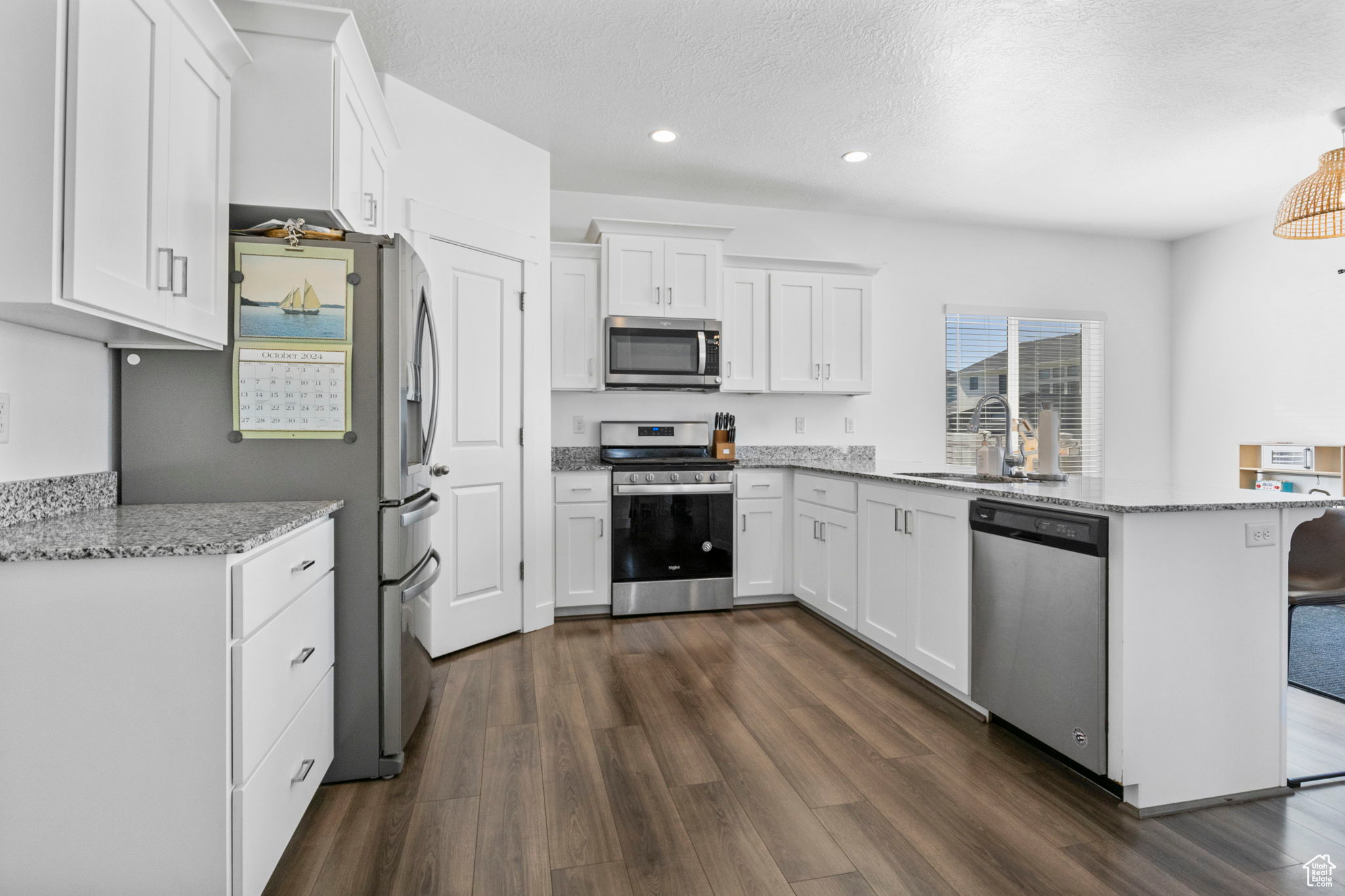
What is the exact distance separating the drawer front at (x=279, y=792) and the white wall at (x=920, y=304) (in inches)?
102

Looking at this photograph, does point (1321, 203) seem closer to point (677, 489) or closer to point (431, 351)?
point (677, 489)

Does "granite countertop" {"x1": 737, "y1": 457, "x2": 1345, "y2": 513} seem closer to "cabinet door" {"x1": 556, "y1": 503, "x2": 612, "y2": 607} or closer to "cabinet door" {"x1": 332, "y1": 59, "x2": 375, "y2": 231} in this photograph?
"cabinet door" {"x1": 556, "y1": 503, "x2": 612, "y2": 607}

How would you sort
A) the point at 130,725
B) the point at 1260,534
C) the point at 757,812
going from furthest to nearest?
the point at 1260,534, the point at 757,812, the point at 130,725

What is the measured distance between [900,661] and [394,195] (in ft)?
10.0

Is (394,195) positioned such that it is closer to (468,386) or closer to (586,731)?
(468,386)

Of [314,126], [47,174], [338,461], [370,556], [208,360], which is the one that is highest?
[314,126]

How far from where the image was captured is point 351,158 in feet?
7.50

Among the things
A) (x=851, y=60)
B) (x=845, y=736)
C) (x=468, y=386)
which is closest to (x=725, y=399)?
(x=468, y=386)

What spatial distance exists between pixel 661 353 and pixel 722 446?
708 mm

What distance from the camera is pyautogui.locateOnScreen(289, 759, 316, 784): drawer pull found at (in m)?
1.63

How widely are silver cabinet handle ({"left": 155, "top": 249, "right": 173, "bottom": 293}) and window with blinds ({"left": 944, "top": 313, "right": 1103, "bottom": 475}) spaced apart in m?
4.69

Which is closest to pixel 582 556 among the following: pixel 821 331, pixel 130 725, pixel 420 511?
pixel 420 511

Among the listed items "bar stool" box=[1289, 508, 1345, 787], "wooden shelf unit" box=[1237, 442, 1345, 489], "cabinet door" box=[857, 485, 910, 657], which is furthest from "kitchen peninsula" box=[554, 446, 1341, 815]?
"wooden shelf unit" box=[1237, 442, 1345, 489]

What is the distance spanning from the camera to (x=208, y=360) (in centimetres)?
187
